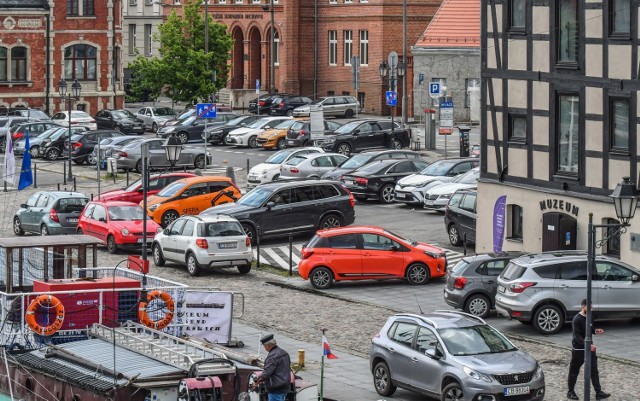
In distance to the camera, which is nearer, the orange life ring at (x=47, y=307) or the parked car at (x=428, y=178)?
the orange life ring at (x=47, y=307)

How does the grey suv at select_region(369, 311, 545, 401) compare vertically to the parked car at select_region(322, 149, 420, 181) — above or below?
below

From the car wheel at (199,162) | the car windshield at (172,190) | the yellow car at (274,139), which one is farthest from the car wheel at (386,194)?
the yellow car at (274,139)

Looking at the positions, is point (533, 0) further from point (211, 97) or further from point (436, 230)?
point (211, 97)

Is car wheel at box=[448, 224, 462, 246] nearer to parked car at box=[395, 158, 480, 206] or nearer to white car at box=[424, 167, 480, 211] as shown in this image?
white car at box=[424, 167, 480, 211]

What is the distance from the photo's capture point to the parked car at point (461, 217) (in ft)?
131

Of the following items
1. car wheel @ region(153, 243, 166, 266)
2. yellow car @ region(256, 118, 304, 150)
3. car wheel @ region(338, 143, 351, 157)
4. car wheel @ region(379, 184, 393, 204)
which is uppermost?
yellow car @ region(256, 118, 304, 150)

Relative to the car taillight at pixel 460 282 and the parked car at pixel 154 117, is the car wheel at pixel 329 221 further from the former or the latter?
the parked car at pixel 154 117

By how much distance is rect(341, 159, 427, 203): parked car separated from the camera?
47969 mm

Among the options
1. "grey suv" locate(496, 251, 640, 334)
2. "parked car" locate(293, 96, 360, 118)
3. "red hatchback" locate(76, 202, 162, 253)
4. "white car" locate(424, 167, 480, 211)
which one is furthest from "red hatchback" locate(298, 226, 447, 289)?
"parked car" locate(293, 96, 360, 118)

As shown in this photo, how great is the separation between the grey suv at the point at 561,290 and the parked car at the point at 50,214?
17.6m

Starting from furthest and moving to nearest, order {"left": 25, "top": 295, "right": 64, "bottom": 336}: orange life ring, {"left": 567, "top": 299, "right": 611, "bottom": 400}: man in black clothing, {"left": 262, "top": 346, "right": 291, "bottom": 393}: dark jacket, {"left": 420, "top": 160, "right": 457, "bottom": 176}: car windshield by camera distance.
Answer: {"left": 420, "top": 160, "right": 457, "bottom": 176}: car windshield, {"left": 25, "top": 295, "right": 64, "bottom": 336}: orange life ring, {"left": 567, "top": 299, "right": 611, "bottom": 400}: man in black clothing, {"left": 262, "top": 346, "right": 291, "bottom": 393}: dark jacket

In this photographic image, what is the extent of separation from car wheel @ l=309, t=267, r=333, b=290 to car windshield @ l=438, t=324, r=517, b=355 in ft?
37.4

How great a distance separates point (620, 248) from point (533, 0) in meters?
6.86

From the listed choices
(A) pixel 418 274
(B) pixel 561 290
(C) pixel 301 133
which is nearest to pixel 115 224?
(A) pixel 418 274
